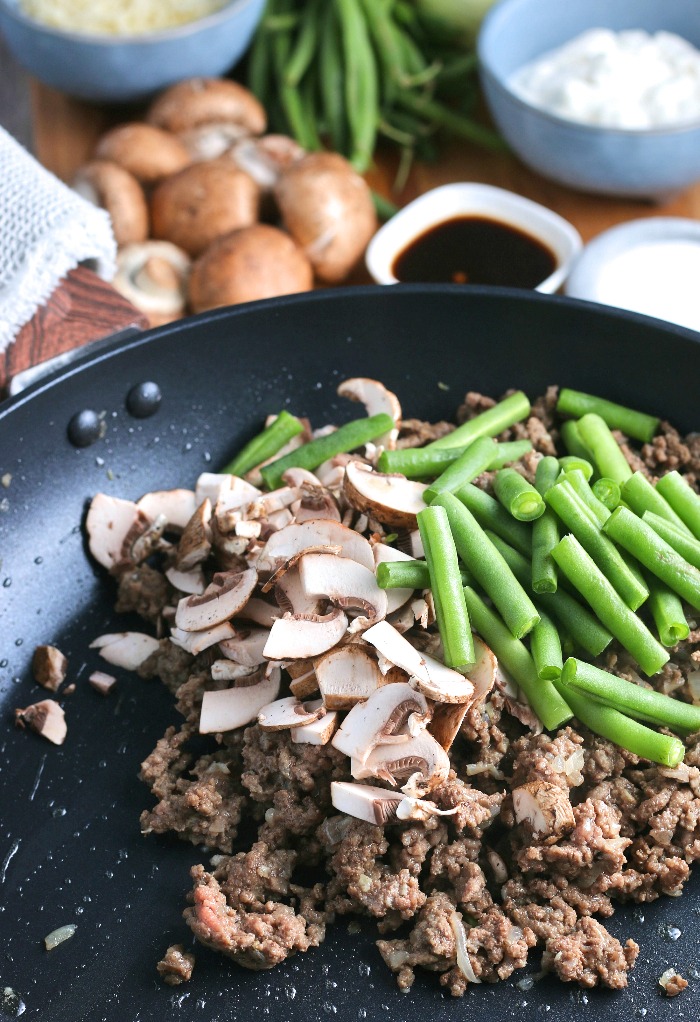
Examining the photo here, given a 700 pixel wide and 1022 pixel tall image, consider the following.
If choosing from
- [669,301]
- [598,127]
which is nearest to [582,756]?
[669,301]

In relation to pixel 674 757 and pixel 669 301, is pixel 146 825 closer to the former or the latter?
pixel 674 757

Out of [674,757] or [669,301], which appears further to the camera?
[669,301]

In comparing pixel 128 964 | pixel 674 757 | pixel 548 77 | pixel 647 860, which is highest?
pixel 548 77

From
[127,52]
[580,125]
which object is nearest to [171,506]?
[580,125]

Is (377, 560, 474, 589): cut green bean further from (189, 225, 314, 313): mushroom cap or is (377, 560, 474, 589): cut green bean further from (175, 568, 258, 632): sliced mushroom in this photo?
(189, 225, 314, 313): mushroom cap

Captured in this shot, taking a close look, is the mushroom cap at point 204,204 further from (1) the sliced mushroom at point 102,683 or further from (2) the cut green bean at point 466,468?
(1) the sliced mushroom at point 102,683

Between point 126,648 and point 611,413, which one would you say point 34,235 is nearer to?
point 126,648

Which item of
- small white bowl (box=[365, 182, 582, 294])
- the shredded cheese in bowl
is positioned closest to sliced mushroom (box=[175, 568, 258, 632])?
small white bowl (box=[365, 182, 582, 294])

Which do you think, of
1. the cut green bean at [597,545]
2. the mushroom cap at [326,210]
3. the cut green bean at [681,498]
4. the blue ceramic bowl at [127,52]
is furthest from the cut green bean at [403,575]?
the blue ceramic bowl at [127,52]
